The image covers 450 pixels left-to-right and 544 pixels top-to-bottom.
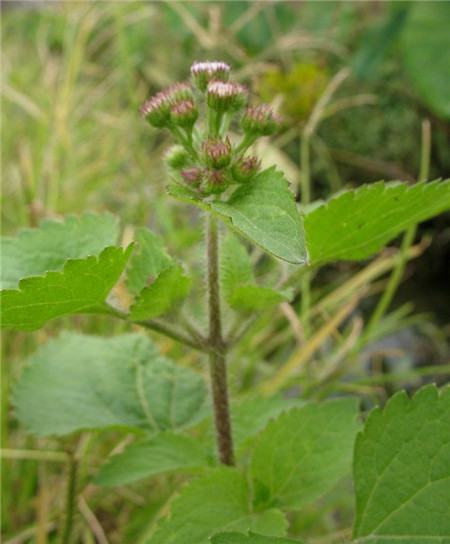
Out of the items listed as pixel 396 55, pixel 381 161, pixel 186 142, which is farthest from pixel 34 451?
pixel 396 55

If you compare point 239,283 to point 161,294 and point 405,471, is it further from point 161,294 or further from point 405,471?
point 405,471

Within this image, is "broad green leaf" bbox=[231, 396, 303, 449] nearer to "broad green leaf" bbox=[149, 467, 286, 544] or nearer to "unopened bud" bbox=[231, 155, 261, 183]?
"broad green leaf" bbox=[149, 467, 286, 544]

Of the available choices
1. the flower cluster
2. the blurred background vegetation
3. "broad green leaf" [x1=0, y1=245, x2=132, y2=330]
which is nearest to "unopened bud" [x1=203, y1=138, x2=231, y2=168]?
the flower cluster

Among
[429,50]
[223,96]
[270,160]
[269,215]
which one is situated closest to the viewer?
[269,215]

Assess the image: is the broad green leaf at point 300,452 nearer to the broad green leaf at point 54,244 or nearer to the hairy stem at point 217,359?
the hairy stem at point 217,359

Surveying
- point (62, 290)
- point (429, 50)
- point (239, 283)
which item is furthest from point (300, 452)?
point (429, 50)

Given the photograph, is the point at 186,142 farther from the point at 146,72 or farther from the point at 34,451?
the point at 146,72
